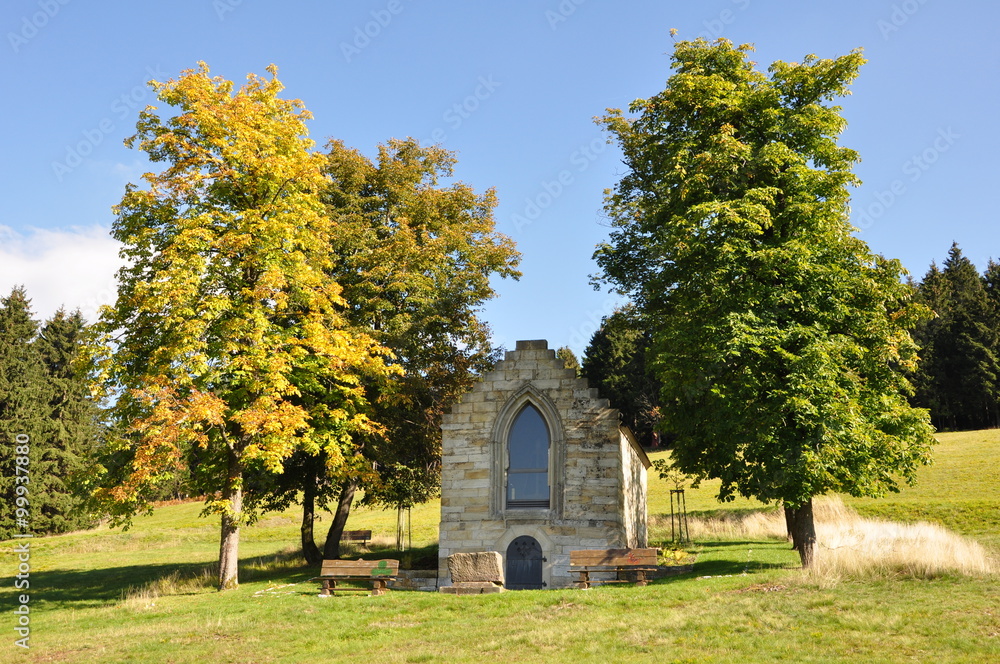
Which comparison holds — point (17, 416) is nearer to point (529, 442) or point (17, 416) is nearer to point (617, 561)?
point (529, 442)

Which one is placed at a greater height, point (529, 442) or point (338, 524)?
point (529, 442)

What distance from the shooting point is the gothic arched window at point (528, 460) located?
754 inches

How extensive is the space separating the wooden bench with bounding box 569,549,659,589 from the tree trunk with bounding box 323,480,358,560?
1020 cm

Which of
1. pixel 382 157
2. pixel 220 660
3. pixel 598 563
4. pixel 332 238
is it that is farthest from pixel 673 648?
pixel 382 157

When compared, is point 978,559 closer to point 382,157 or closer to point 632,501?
point 632,501

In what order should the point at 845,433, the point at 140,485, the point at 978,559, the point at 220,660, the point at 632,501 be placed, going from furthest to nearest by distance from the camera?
the point at 632,501 → the point at 140,485 → the point at 845,433 → the point at 978,559 → the point at 220,660

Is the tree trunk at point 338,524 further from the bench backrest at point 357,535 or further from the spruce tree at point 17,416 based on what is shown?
the spruce tree at point 17,416

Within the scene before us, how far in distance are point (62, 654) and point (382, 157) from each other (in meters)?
18.3

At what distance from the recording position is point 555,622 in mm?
12234

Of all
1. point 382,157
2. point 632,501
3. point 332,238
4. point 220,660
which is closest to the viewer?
point 220,660

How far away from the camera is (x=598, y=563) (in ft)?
52.1

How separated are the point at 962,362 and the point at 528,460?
1902 inches

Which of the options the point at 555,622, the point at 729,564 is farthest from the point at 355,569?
the point at 729,564

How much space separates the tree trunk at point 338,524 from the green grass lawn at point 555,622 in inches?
108
